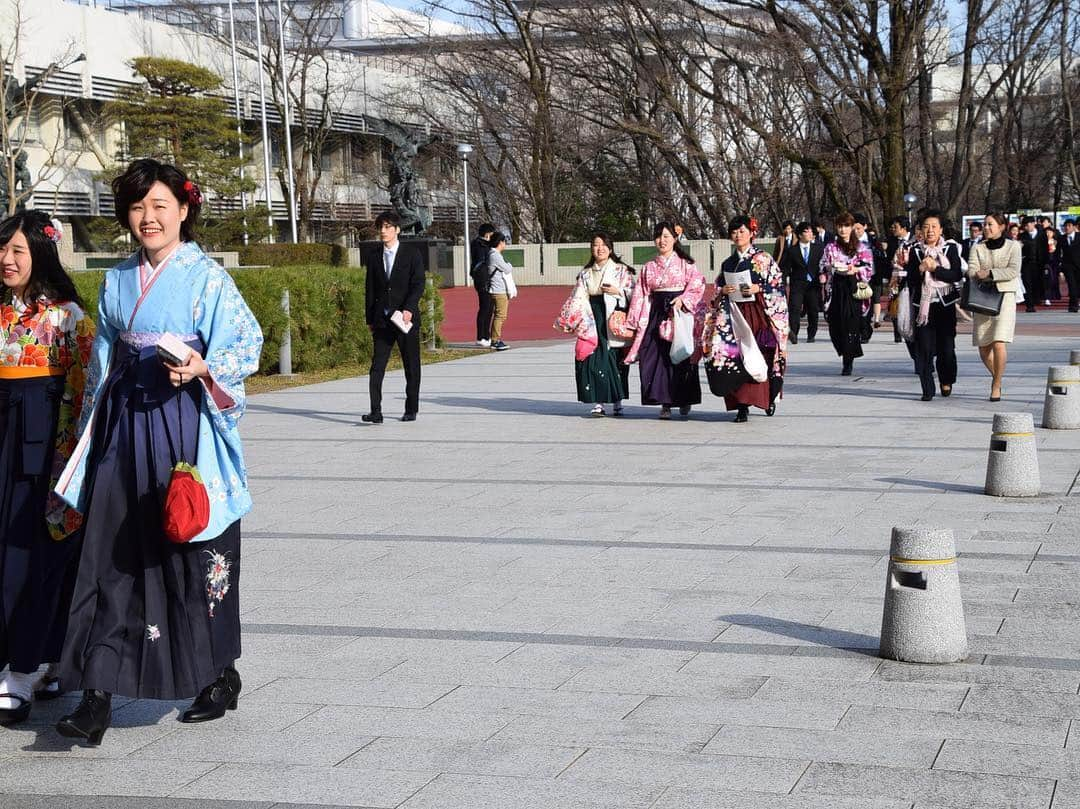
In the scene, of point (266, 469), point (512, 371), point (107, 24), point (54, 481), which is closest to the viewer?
point (54, 481)

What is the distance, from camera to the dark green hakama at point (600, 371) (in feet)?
43.3

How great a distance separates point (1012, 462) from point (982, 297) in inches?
190

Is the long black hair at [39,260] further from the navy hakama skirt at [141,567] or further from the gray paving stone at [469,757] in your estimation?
the gray paving stone at [469,757]

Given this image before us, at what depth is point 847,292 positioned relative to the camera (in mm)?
16625

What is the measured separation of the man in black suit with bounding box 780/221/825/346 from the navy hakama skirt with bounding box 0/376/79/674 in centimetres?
1617

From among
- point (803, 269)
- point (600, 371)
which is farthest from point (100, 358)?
point (803, 269)

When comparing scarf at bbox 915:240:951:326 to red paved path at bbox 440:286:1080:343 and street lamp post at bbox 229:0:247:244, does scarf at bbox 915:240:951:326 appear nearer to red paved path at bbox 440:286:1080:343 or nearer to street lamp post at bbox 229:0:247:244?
red paved path at bbox 440:286:1080:343

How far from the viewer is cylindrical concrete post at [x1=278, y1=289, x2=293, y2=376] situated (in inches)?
687

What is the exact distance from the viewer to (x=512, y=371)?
18062mm

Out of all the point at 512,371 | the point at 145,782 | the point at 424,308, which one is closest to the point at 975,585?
the point at 145,782

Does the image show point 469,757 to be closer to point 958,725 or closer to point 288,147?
point 958,725

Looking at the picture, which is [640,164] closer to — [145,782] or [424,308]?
[424,308]

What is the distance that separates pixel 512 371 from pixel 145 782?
45.3 feet

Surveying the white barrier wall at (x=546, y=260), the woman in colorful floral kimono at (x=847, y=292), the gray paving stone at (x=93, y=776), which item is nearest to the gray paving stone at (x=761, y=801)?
the gray paving stone at (x=93, y=776)
